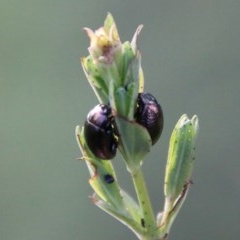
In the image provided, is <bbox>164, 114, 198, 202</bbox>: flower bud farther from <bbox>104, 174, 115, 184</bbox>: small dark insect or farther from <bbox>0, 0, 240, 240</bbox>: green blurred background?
<bbox>0, 0, 240, 240</bbox>: green blurred background

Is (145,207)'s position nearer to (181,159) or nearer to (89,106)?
(181,159)

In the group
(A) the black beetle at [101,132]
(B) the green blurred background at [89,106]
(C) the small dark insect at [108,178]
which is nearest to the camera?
(A) the black beetle at [101,132]

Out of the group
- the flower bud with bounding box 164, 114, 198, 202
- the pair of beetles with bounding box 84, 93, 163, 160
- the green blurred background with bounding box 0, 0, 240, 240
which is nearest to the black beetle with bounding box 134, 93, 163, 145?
the pair of beetles with bounding box 84, 93, 163, 160

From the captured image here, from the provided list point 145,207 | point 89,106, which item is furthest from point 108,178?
point 89,106

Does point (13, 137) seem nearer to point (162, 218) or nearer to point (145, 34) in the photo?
point (145, 34)

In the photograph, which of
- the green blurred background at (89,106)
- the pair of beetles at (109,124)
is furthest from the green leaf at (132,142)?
the green blurred background at (89,106)

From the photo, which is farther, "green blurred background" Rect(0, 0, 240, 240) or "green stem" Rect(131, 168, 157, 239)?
"green blurred background" Rect(0, 0, 240, 240)

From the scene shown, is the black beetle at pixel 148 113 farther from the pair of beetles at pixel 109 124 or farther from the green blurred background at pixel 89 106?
the green blurred background at pixel 89 106

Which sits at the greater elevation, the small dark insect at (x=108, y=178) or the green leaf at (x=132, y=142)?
the green leaf at (x=132, y=142)

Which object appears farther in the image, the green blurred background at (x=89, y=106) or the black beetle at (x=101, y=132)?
the green blurred background at (x=89, y=106)
